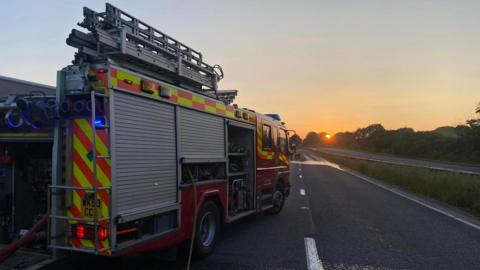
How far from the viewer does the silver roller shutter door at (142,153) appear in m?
4.90

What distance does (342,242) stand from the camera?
8.19 meters

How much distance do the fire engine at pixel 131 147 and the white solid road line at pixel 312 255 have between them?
5.22ft

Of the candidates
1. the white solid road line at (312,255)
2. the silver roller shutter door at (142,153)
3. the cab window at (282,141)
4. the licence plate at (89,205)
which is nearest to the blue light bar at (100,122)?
the silver roller shutter door at (142,153)

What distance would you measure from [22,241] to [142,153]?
1716 mm

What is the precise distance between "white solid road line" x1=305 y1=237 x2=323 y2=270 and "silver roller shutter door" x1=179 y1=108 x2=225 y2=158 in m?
2.28

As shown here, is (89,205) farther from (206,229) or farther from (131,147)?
(206,229)

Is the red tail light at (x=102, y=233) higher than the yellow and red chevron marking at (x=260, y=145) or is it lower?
lower

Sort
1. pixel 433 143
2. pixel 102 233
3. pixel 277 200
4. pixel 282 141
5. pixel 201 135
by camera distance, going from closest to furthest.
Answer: pixel 102 233
pixel 201 135
pixel 277 200
pixel 282 141
pixel 433 143

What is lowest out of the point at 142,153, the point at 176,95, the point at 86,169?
the point at 86,169

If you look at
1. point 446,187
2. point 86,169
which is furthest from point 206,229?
point 446,187

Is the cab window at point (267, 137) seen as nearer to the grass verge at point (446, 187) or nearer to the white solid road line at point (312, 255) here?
the white solid road line at point (312, 255)

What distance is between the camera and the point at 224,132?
7.77m

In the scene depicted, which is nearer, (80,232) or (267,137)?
(80,232)

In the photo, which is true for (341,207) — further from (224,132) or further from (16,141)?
(16,141)
